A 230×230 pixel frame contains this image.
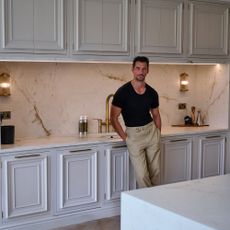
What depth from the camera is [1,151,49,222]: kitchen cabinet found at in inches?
142

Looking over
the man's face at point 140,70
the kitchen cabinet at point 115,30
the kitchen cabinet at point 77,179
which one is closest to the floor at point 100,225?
the kitchen cabinet at point 77,179

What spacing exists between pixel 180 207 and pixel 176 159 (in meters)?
2.92

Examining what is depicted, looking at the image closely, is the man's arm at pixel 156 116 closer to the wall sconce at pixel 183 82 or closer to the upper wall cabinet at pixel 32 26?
the upper wall cabinet at pixel 32 26

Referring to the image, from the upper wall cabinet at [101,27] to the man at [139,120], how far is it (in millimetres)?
363

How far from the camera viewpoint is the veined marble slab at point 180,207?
5.14 ft

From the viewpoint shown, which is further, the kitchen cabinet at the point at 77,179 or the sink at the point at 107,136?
the sink at the point at 107,136

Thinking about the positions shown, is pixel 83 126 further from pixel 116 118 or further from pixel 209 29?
pixel 209 29

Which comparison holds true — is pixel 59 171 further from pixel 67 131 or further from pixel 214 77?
pixel 214 77

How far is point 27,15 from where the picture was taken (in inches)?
144

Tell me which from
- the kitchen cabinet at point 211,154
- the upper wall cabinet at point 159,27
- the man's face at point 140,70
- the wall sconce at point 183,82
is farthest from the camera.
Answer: the wall sconce at point 183,82

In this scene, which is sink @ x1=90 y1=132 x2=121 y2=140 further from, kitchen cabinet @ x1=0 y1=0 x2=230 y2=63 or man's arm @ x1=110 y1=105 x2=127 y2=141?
kitchen cabinet @ x1=0 y1=0 x2=230 y2=63

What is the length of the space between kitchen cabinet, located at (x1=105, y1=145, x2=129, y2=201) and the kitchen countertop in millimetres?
111

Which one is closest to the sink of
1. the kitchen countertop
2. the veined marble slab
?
the kitchen countertop

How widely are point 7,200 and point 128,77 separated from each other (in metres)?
2.00
